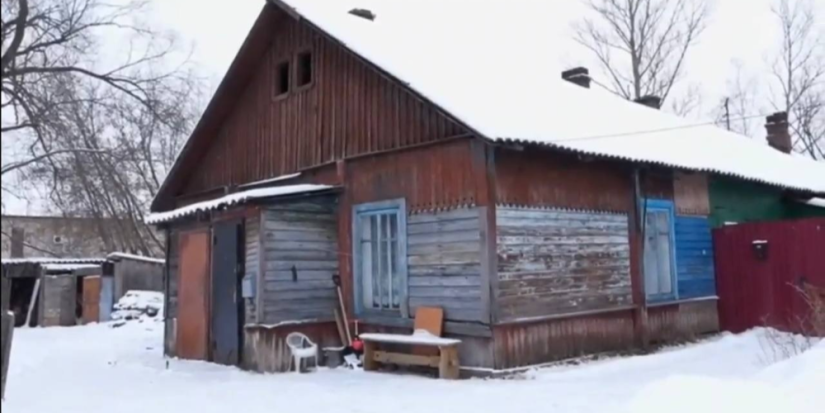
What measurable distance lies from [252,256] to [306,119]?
258 centimetres

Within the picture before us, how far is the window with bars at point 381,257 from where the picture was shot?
1067 centimetres

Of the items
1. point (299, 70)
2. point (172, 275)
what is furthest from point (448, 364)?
point (172, 275)

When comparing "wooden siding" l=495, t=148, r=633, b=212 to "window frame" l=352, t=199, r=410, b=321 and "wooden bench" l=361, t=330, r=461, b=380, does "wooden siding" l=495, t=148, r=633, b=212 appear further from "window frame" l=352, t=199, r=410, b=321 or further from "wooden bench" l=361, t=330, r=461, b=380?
"wooden bench" l=361, t=330, r=461, b=380

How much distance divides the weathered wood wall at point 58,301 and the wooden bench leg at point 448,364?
50.6 feet

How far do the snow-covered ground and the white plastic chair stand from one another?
0.43 meters

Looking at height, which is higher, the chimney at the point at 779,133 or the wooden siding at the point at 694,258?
the chimney at the point at 779,133

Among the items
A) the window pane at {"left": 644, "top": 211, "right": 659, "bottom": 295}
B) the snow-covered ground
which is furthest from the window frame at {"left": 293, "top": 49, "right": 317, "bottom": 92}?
the window pane at {"left": 644, "top": 211, "right": 659, "bottom": 295}

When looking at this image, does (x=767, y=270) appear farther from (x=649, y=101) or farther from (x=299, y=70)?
(x=299, y=70)

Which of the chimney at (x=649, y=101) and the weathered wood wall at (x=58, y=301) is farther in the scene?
the weathered wood wall at (x=58, y=301)

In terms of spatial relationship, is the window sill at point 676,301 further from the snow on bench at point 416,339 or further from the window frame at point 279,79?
the window frame at point 279,79

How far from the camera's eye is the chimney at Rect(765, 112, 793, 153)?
22672 millimetres

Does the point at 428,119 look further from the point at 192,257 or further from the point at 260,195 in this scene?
the point at 192,257

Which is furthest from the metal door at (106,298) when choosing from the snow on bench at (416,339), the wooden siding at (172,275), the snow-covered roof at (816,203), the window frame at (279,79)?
the snow-covered roof at (816,203)

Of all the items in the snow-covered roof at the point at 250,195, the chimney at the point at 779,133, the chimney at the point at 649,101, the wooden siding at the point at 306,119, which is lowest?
the snow-covered roof at the point at 250,195
